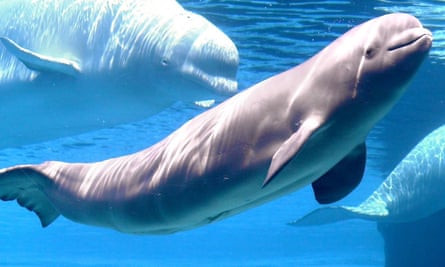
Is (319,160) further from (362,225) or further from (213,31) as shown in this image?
(362,225)

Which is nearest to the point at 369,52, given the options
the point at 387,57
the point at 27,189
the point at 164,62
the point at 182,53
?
the point at 387,57

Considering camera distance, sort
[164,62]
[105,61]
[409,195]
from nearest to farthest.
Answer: [164,62] < [105,61] < [409,195]

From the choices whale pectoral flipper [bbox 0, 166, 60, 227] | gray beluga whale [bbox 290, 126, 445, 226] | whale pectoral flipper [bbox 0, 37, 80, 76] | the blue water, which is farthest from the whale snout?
gray beluga whale [bbox 290, 126, 445, 226]

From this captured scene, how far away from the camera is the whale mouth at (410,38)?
10.7ft

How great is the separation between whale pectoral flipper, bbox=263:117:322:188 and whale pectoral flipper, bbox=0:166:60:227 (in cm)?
337

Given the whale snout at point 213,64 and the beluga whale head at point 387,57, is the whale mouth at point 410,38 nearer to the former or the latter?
the beluga whale head at point 387,57

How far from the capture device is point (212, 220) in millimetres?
4832

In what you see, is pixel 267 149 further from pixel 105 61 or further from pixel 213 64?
pixel 105 61

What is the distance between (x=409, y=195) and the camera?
15.8m

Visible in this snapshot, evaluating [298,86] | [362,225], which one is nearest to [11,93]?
[298,86]

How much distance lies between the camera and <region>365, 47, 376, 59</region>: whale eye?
11.4 ft

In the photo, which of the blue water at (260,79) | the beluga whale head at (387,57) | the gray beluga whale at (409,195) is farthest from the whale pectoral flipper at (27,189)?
the gray beluga whale at (409,195)

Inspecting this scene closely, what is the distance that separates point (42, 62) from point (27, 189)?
9.68 ft

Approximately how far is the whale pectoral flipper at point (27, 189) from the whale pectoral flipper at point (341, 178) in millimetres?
3149
